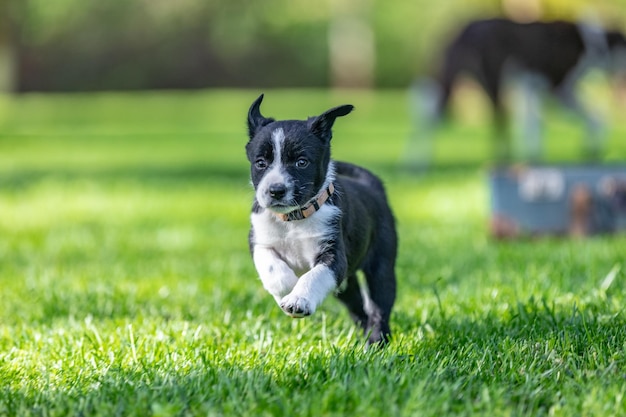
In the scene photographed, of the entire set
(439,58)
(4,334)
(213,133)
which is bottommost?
(213,133)

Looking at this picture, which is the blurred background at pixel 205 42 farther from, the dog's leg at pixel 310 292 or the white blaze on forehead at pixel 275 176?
the dog's leg at pixel 310 292

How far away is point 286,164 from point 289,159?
0.02 metres

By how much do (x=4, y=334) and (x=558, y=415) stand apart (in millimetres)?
2441

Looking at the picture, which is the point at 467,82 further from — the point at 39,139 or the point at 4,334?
the point at 39,139

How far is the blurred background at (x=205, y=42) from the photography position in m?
39.5

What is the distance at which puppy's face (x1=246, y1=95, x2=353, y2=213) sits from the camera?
A: 10.8 ft

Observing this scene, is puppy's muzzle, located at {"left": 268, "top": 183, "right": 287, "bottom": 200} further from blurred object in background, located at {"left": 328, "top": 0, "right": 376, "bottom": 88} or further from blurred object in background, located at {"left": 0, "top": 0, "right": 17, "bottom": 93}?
blurred object in background, located at {"left": 328, "top": 0, "right": 376, "bottom": 88}

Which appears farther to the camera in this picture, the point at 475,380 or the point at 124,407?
the point at 475,380

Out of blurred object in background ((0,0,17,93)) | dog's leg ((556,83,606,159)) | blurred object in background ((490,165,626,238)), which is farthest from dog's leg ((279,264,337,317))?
blurred object in background ((0,0,17,93))

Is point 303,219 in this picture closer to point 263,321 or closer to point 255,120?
point 255,120

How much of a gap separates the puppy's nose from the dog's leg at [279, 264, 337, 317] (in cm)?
30

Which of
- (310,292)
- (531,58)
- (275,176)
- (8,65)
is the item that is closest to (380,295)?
(310,292)

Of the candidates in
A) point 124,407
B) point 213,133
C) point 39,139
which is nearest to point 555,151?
point 213,133

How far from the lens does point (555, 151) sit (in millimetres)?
15547
